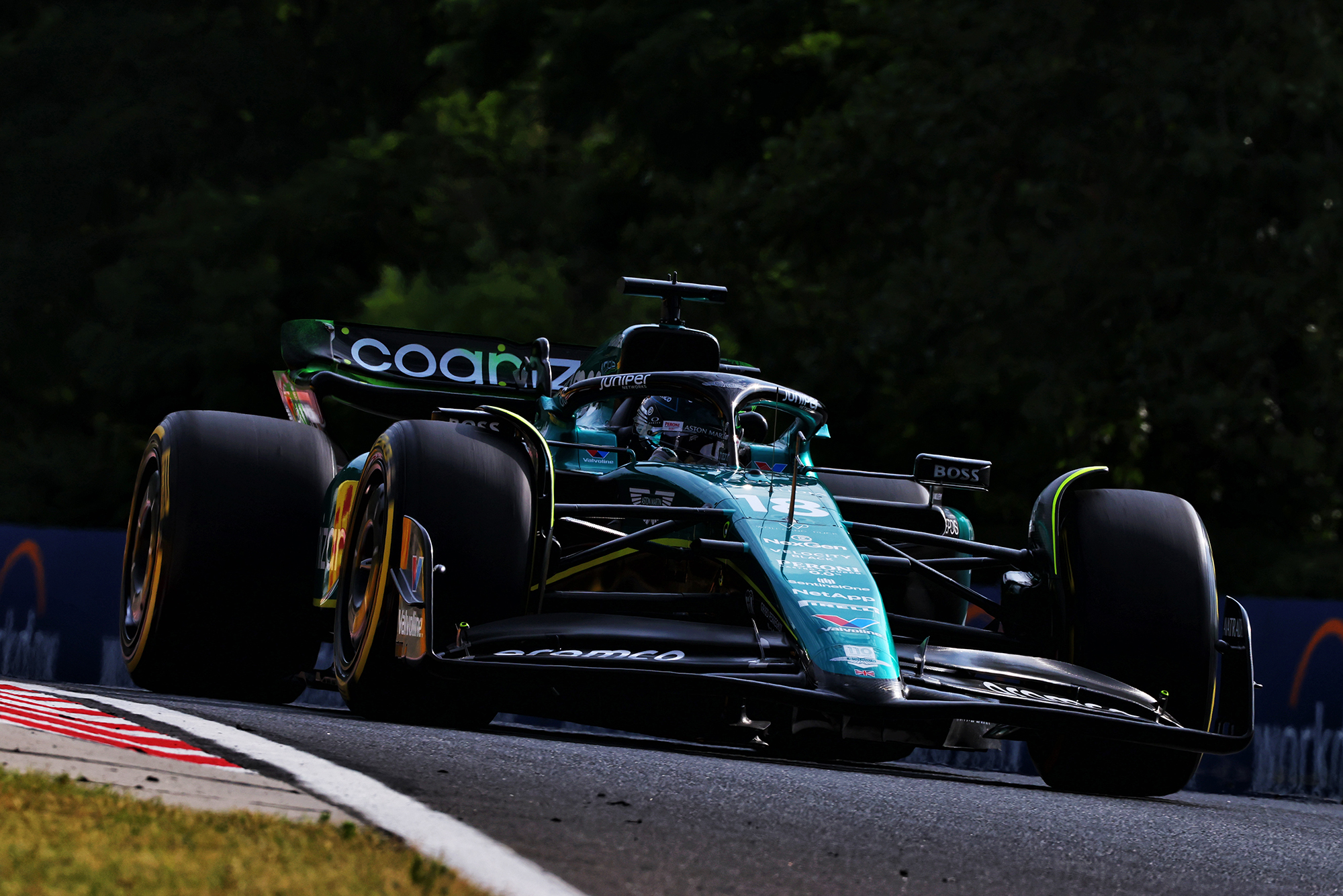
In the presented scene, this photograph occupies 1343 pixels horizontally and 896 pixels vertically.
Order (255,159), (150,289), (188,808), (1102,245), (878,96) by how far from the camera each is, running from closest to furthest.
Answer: (188,808) < (1102,245) < (878,96) < (150,289) < (255,159)

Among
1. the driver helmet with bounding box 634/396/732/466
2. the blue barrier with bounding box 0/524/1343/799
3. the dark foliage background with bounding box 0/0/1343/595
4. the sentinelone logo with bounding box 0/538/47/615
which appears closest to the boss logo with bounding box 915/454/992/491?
the driver helmet with bounding box 634/396/732/466

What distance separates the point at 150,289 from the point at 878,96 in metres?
11.6

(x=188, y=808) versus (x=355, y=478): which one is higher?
(x=355, y=478)

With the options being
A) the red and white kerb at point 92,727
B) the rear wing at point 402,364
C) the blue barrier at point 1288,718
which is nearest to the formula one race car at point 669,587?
the rear wing at point 402,364

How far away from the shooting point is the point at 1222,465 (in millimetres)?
18938

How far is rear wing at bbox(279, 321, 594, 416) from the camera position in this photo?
1002 cm

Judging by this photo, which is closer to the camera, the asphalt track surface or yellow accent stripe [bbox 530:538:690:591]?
the asphalt track surface

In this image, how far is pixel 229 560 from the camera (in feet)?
27.3

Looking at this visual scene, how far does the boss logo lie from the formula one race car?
14 millimetres

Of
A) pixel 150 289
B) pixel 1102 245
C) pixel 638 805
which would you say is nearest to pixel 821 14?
pixel 1102 245

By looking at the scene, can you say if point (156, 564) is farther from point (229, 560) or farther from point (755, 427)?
point (755, 427)

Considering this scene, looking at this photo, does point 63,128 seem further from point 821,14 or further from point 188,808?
point 188,808

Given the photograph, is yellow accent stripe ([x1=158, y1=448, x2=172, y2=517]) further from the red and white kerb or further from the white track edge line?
the white track edge line

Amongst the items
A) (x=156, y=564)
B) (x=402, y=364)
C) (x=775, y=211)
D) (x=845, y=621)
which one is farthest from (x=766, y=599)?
(x=775, y=211)
